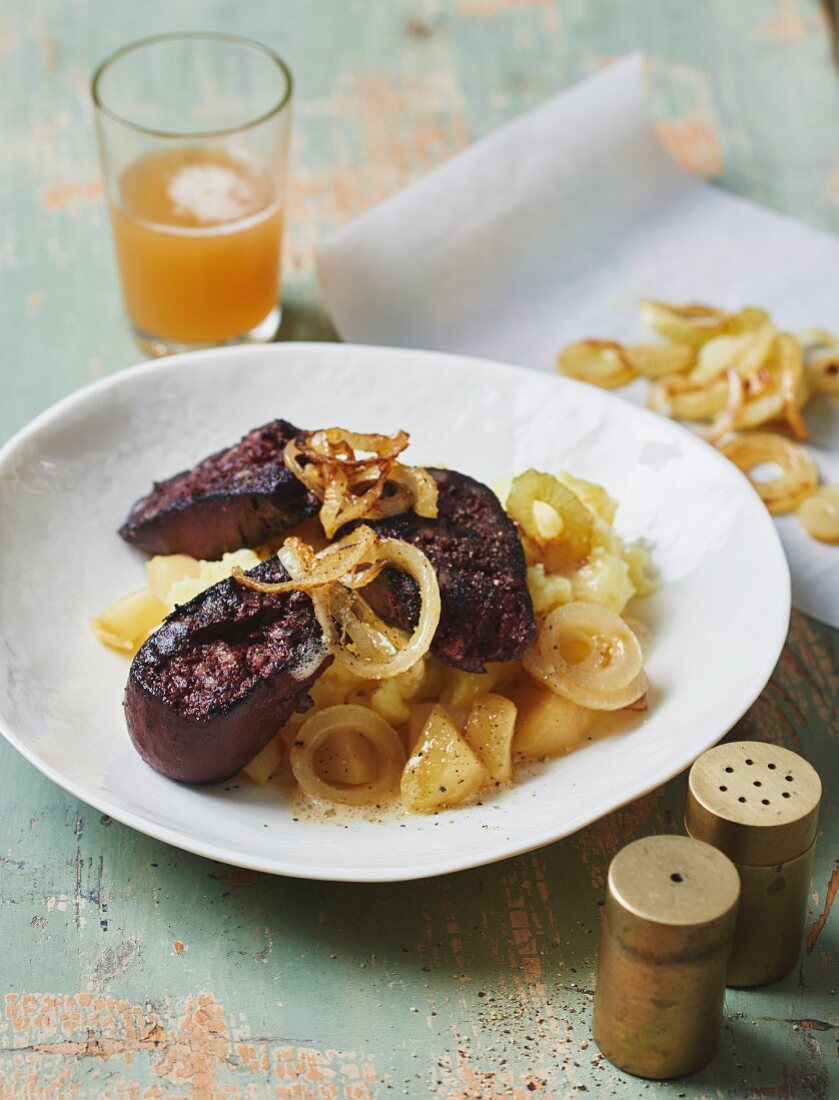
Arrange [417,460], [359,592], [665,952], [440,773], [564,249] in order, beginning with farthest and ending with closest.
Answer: [564,249] < [417,460] < [359,592] < [440,773] < [665,952]

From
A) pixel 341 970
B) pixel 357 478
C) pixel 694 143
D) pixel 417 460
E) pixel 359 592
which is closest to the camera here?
pixel 341 970

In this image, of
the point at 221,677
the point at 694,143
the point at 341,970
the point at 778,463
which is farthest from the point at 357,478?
the point at 694,143

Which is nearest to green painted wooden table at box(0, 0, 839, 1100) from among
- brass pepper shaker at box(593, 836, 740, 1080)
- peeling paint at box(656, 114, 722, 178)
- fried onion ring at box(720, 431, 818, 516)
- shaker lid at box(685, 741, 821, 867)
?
brass pepper shaker at box(593, 836, 740, 1080)

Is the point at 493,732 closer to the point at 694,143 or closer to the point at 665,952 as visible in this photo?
the point at 665,952

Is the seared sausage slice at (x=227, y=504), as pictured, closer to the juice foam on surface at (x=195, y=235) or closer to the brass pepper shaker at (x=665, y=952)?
the juice foam on surface at (x=195, y=235)

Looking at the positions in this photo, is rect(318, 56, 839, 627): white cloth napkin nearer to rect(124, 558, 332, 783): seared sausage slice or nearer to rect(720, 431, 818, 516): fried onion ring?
rect(720, 431, 818, 516): fried onion ring

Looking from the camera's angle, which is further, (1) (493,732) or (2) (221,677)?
(1) (493,732)

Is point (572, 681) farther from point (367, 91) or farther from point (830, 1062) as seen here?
point (367, 91)
